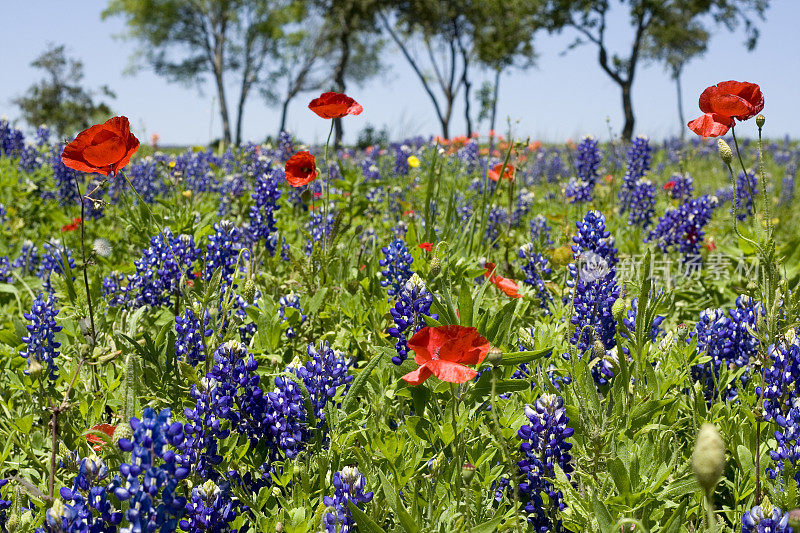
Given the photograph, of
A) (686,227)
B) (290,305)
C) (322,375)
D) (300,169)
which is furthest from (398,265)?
(686,227)

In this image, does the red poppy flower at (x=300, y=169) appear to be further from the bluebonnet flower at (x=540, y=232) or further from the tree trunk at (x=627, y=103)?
the tree trunk at (x=627, y=103)

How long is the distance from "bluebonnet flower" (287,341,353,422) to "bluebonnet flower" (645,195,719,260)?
2.85m

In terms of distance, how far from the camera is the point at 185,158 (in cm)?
687

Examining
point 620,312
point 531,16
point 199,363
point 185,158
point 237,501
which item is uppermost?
point 531,16

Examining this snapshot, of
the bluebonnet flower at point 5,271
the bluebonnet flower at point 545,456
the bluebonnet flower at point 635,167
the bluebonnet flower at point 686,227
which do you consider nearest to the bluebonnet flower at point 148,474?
the bluebonnet flower at point 545,456

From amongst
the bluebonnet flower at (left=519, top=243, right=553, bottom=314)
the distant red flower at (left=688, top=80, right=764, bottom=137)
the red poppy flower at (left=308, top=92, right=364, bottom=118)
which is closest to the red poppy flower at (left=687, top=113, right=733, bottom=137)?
the distant red flower at (left=688, top=80, right=764, bottom=137)

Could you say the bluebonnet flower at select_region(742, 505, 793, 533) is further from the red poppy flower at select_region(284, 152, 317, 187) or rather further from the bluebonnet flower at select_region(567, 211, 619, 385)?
the red poppy flower at select_region(284, 152, 317, 187)

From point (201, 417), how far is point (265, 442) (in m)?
0.23

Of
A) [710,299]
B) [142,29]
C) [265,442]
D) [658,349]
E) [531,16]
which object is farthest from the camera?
[142,29]

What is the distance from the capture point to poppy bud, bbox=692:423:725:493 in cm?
92

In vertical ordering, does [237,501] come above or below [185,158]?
below

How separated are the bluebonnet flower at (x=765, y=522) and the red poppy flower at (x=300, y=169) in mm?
2075

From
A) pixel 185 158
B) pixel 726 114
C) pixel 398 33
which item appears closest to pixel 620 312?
pixel 726 114

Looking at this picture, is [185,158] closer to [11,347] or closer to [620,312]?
[11,347]
